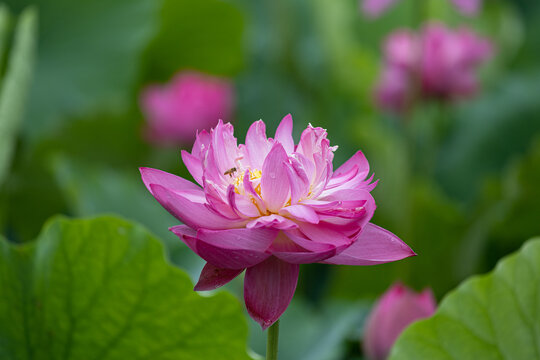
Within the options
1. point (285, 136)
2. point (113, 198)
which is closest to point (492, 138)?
point (113, 198)

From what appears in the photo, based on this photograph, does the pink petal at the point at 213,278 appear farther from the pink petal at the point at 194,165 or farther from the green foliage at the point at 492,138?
the green foliage at the point at 492,138

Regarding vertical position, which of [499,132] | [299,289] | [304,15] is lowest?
[299,289]

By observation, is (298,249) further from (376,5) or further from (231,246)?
(376,5)

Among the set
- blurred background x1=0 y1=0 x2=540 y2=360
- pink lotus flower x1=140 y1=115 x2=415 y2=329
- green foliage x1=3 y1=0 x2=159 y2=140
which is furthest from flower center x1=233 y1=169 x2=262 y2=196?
green foliage x1=3 y1=0 x2=159 y2=140

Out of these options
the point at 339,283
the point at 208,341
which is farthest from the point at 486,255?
the point at 208,341

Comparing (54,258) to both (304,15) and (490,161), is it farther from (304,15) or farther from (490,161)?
(304,15)

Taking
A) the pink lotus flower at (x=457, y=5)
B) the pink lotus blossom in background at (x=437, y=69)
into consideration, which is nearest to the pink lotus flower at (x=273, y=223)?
the pink lotus flower at (x=457, y=5)

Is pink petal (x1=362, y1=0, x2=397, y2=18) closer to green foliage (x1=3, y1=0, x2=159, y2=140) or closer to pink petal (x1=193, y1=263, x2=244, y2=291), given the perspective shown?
green foliage (x1=3, y1=0, x2=159, y2=140)
